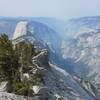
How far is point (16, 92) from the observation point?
41.1m

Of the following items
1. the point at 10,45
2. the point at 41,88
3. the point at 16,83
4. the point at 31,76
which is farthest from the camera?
the point at 10,45

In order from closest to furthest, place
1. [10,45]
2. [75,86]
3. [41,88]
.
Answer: [41,88] → [10,45] → [75,86]

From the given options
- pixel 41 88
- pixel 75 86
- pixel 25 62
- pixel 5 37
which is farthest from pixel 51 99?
pixel 75 86

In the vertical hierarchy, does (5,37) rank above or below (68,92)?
above

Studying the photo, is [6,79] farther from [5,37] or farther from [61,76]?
[61,76]

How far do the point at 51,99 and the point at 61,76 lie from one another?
57.1 feet

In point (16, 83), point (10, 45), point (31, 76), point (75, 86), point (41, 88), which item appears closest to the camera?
point (41, 88)

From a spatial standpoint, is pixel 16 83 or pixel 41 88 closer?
pixel 41 88

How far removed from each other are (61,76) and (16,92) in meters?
20.4

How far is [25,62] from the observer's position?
49.4m

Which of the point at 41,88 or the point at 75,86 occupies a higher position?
the point at 41,88

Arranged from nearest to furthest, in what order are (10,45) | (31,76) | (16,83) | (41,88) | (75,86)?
(41,88) → (16,83) → (31,76) → (10,45) → (75,86)

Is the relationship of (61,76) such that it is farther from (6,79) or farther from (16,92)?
(16,92)

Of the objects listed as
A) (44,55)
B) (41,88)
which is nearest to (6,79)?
(41,88)
